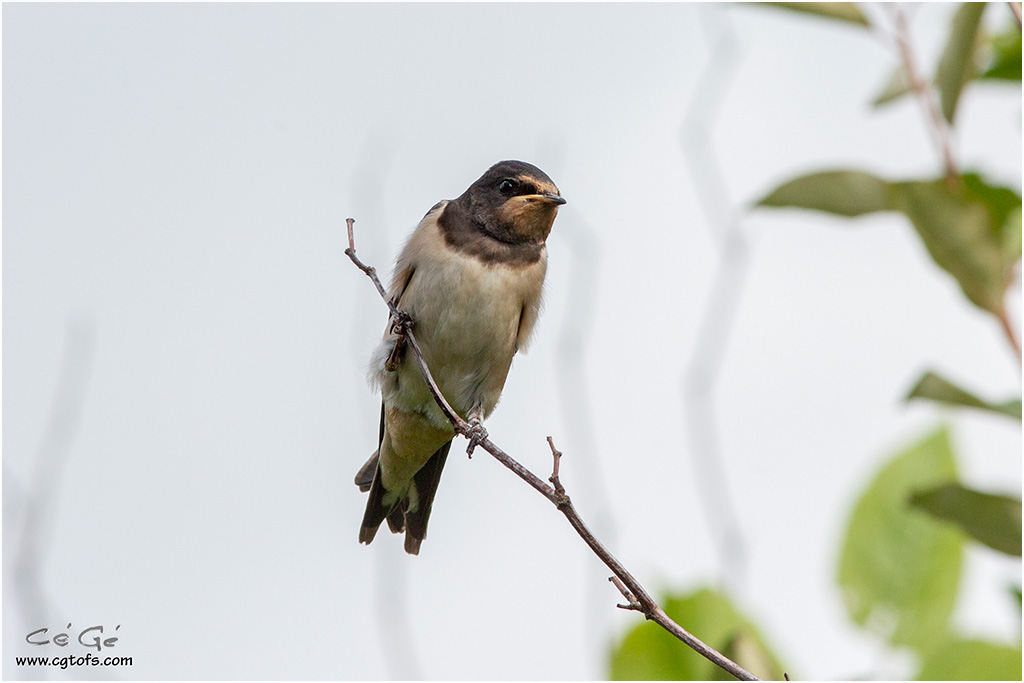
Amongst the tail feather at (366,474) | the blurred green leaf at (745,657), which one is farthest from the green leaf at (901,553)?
the tail feather at (366,474)

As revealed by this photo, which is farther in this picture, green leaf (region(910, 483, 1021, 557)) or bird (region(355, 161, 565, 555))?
bird (region(355, 161, 565, 555))

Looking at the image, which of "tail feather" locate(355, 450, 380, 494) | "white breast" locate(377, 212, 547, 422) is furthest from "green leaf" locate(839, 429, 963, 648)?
"tail feather" locate(355, 450, 380, 494)

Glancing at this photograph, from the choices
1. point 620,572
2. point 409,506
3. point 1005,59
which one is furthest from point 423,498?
point 1005,59

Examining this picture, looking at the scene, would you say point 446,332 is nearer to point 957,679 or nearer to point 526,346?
point 526,346

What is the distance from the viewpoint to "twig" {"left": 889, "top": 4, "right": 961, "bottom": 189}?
222 centimetres

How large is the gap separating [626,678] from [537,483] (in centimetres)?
79

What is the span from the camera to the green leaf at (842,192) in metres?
2.36

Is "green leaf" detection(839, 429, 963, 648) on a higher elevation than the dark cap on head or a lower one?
lower

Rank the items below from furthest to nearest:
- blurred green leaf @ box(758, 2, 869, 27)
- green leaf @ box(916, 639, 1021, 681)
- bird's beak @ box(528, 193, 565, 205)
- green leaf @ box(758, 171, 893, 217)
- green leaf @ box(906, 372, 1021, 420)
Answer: bird's beak @ box(528, 193, 565, 205) → blurred green leaf @ box(758, 2, 869, 27) → green leaf @ box(916, 639, 1021, 681) → green leaf @ box(758, 171, 893, 217) → green leaf @ box(906, 372, 1021, 420)

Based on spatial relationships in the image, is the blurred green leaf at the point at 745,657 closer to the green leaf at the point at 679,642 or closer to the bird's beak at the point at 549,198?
the green leaf at the point at 679,642

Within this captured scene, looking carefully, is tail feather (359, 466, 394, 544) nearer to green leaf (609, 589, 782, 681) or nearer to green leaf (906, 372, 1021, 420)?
green leaf (609, 589, 782, 681)

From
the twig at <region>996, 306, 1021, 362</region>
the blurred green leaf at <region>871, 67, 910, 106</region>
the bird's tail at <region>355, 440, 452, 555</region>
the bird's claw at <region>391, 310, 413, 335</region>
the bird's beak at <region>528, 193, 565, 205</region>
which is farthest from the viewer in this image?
the bird's tail at <region>355, 440, 452, 555</region>

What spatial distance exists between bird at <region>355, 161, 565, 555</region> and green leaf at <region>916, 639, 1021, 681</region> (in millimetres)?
2022

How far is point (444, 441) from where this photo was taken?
15.7 feet
